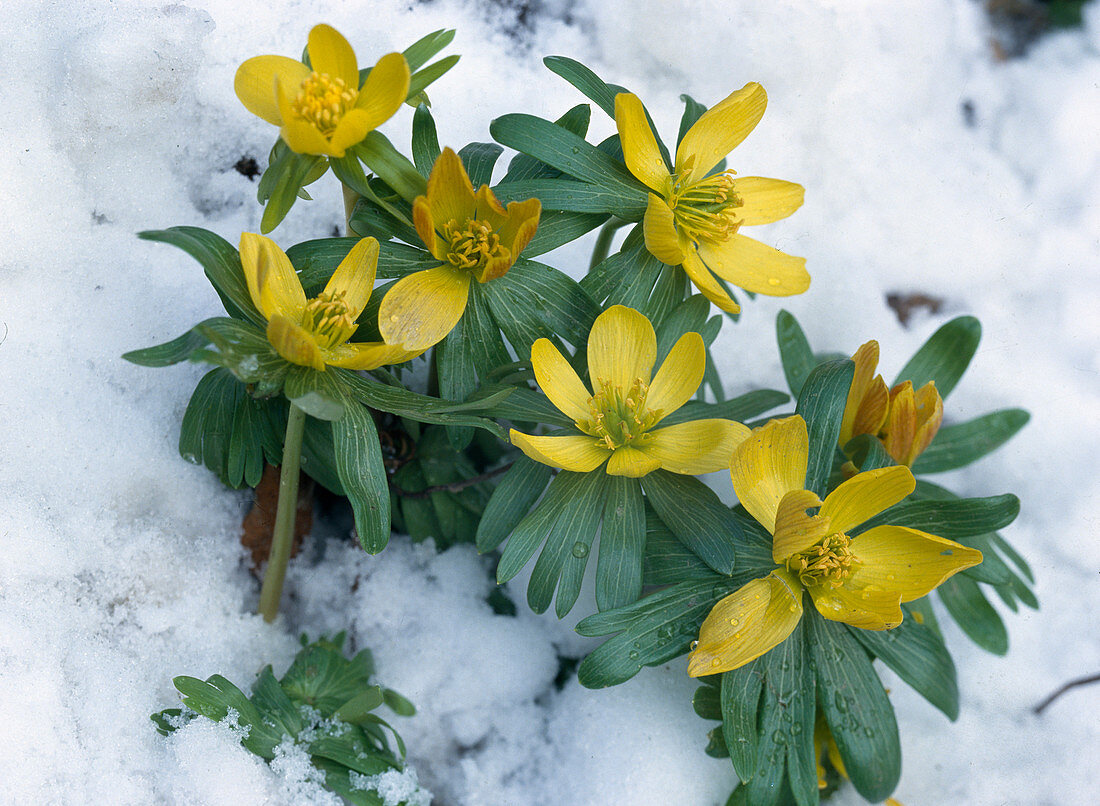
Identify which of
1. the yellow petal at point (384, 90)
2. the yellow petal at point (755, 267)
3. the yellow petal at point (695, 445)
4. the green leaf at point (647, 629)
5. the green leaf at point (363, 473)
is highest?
the yellow petal at point (384, 90)

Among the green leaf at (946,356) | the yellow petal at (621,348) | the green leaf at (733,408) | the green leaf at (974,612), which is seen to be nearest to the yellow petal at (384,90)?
the yellow petal at (621,348)

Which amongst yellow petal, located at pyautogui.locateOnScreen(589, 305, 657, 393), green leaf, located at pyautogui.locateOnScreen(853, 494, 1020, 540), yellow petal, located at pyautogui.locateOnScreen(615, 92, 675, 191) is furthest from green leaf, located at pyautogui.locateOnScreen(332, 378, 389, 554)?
green leaf, located at pyautogui.locateOnScreen(853, 494, 1020, 540)

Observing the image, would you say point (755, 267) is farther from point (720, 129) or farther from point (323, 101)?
point (323, 101)

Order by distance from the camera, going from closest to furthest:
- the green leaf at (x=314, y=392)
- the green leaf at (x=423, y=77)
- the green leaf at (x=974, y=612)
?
1. the green leaf at (x=314, y=392)
2. the green leaf at (x=423, y=77)
3. the green leaf at (x=974, y=612)

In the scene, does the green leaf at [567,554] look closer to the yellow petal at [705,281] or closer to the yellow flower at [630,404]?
the yellow flower at [630,404]

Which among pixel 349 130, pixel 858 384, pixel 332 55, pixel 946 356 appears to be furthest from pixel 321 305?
pixel 946 356

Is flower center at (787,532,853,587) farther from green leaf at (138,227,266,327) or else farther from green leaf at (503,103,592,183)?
green leaf at (138,227,266,327)
